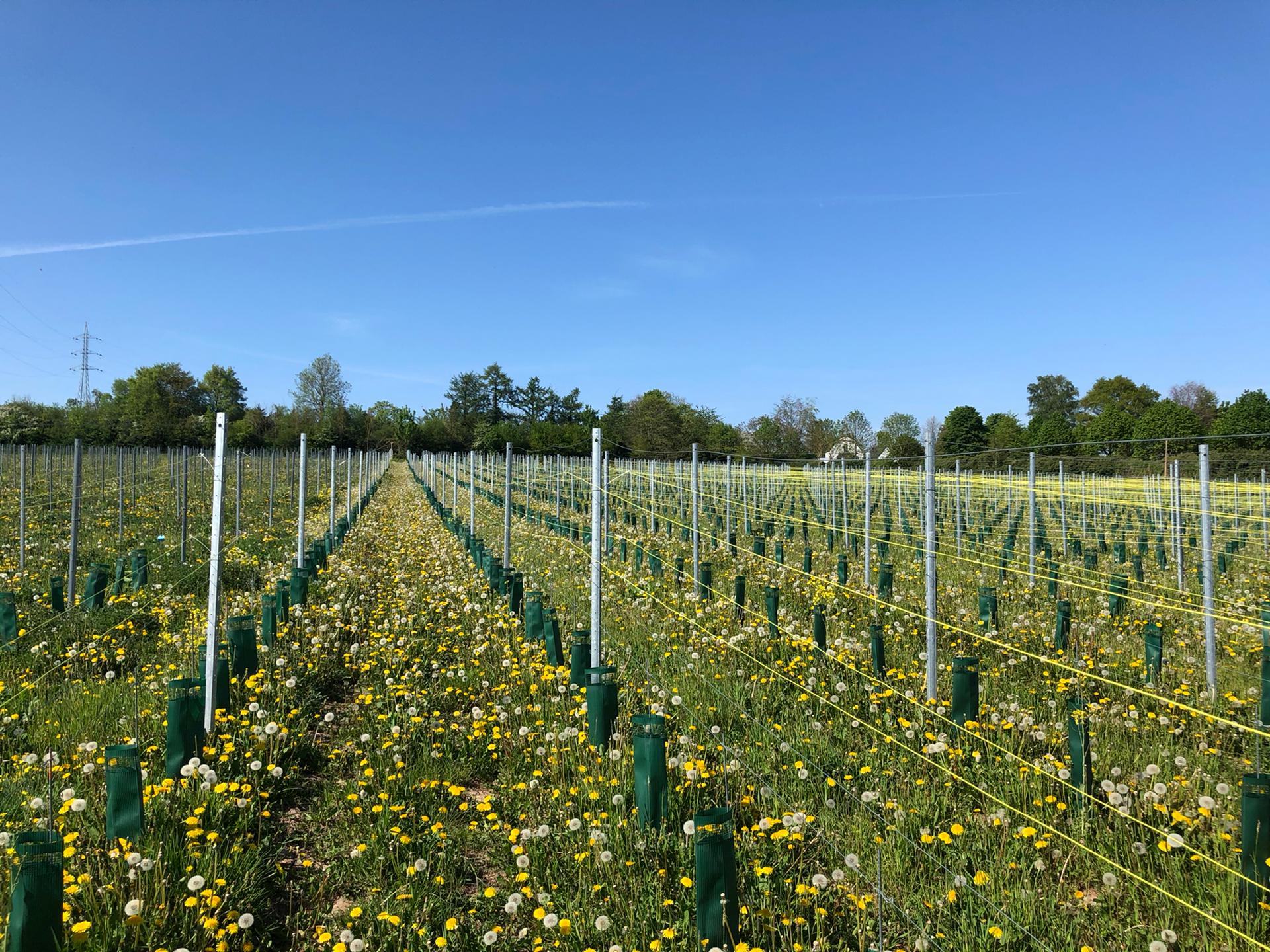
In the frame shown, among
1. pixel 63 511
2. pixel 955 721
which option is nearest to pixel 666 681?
pixel 955 721

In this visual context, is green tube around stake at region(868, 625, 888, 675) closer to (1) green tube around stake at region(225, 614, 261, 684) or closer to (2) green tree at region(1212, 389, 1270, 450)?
(1) green tube around stake at region(225, 614, 261, 684)

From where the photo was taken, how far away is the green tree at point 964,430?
77.2 m

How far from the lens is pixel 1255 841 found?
106 inches

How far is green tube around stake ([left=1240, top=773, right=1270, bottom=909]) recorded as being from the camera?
267cm

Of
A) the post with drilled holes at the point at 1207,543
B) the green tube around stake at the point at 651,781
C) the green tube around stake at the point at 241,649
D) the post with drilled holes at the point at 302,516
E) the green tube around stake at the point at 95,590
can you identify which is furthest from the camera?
the post with drilled holes at the point at 302,516

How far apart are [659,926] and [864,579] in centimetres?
670

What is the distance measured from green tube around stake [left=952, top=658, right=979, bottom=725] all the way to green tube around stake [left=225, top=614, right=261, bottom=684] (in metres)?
4.47

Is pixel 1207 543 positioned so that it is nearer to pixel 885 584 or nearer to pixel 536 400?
pixel 885 584

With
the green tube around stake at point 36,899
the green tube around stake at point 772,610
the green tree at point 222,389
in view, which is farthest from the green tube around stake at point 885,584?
the green tree at point 222,389

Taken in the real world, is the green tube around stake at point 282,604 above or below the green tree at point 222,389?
below

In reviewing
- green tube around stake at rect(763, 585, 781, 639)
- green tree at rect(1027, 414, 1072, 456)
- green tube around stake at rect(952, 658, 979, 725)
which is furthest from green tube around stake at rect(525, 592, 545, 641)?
green tree at rect(1027, 414, 1072, 456)

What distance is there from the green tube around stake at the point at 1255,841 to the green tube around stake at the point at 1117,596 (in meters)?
4.19

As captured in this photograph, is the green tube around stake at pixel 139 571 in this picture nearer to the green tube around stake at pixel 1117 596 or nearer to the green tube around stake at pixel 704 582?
the green tube around stake at pixel 704 582

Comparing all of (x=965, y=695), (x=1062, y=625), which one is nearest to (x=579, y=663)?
(x=965, y=695)
